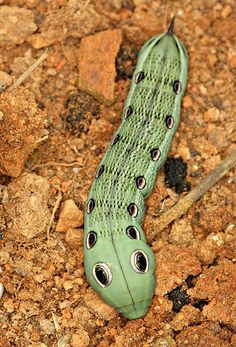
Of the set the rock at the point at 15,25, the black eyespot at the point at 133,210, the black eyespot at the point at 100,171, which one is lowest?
the black eyespot at the point at 133,210

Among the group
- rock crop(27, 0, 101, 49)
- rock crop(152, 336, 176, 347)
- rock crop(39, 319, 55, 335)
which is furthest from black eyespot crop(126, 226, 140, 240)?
rock crop(27, 0, 101, 49)

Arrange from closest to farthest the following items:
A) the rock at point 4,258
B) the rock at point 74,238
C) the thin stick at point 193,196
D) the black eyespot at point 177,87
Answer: the rock at point 4,258 → the rock at point 74,238 → the thin stick at point 193,196 → the black eyespot at point 177,87

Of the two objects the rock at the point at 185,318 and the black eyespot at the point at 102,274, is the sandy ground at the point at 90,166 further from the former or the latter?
the black eyespot at the point at 102,274

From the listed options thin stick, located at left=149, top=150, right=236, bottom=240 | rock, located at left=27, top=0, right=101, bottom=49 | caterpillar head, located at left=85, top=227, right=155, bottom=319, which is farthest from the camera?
rock, located at left=27, top=0, right=101, bottom=49

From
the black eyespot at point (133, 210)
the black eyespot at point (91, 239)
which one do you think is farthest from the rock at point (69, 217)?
the black eyespot at point (133, 210)

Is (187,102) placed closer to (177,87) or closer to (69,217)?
(177,87)

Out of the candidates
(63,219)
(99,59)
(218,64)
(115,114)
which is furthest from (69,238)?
(218,64)

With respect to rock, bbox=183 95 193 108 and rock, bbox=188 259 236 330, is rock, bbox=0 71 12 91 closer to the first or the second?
rock, bbox=183 95 193 108

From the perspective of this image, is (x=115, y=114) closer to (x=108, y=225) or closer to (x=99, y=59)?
(x=99, y=59)
